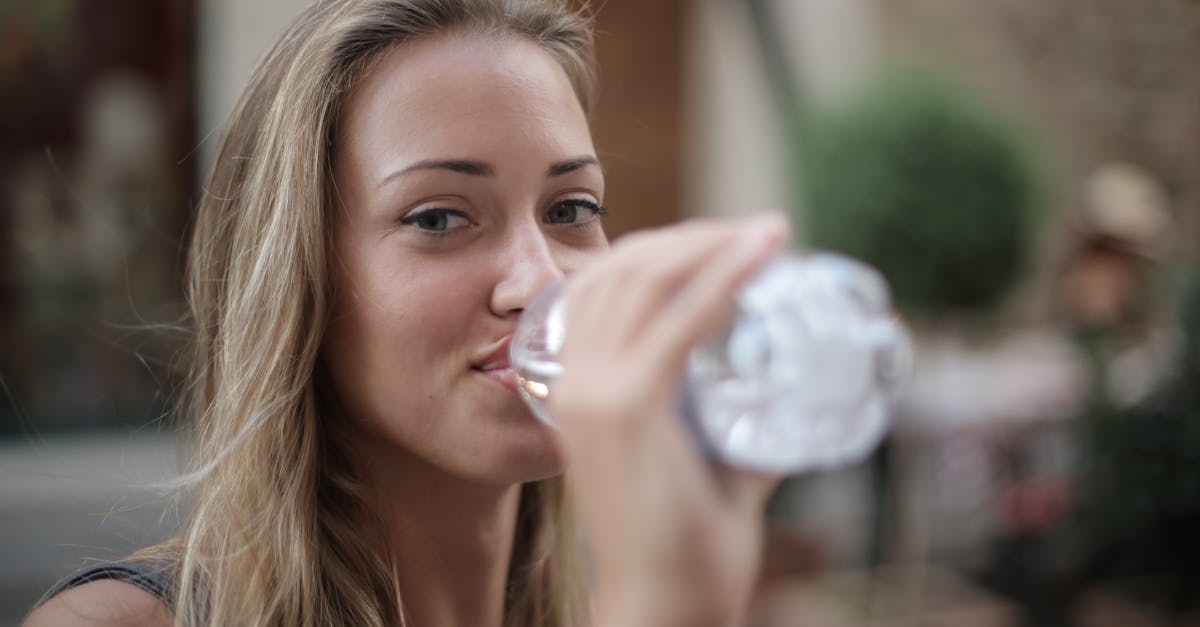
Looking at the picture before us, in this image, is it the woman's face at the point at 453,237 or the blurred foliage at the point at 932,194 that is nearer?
the woman's face at the point at 453,237

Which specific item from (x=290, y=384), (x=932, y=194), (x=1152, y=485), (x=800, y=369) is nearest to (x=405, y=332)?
(x=290, y=384)

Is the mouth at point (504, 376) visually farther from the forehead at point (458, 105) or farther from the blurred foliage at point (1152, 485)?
the blurred foliage at point (1152, 485)

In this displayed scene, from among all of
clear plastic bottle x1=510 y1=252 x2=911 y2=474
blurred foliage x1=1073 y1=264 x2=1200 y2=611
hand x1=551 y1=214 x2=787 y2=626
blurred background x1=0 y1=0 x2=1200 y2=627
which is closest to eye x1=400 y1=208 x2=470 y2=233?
clear plastic bottle x1=510 y1=252 x2=911 y2=474

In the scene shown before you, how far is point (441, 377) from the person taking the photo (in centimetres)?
125

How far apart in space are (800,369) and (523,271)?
41cm

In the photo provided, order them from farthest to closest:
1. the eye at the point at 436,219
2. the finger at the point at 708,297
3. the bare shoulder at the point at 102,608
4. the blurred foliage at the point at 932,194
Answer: the blurred foliage at the point at 932,194 < the eye at the point at 436,219 < the bare shoulder at the point at 102,608 < the finger at the point at 708,297

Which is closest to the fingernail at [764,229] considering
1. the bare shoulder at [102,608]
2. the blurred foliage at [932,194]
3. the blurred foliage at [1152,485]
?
the bare shoulder at [102,608]

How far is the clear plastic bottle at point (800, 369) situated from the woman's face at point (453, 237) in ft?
1.05

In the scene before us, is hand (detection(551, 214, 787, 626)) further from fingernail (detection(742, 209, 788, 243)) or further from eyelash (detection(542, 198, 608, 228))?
eyelash (detection(542, 198, 608, 228))

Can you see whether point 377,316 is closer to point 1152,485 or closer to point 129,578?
point 129,578

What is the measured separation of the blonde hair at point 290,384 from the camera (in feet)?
4.30

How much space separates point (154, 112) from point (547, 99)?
5.19 m

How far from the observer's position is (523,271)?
124cm

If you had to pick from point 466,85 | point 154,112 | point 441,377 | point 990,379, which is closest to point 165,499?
point 441,377
